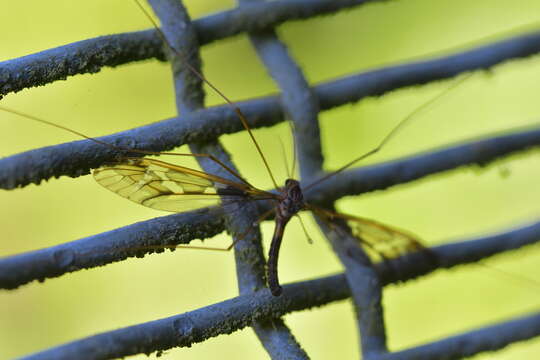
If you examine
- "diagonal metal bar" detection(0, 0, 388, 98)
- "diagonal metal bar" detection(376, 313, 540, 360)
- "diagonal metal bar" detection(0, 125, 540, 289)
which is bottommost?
"diagonal metal bar" detection(376, 313, 540, 360)

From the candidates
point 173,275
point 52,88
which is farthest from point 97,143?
point 173,275

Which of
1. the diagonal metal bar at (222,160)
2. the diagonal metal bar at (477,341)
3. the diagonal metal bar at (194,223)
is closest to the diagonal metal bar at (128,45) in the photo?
the diagonal metal bar at (222,160)

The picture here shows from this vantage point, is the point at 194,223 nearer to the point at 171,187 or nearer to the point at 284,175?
the point at 171,187

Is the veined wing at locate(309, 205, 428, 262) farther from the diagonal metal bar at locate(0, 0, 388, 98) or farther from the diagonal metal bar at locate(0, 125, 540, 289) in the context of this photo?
Answer: the diagonal metal bar at locate(0, 0, 388, 98)

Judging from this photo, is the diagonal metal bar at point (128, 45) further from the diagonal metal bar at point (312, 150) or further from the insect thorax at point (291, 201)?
the insect thorax at point (291, 201)

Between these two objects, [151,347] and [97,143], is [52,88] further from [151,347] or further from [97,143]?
[151,347]

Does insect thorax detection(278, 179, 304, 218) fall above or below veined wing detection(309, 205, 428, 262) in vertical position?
above

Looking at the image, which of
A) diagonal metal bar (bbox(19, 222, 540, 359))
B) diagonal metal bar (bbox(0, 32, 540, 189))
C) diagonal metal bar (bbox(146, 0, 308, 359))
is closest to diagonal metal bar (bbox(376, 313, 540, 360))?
diagonal metal bar (bbox(19, 222, 540, 359))
